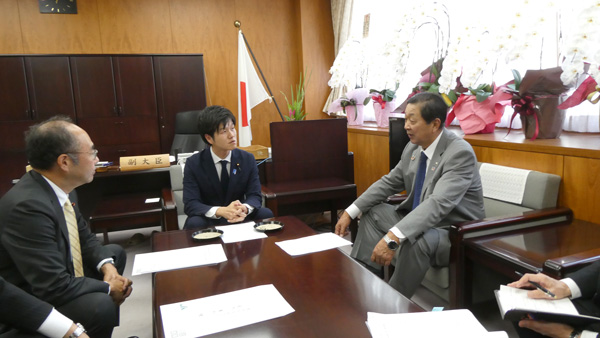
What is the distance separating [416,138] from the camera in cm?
217

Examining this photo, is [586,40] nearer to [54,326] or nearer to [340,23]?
[54,326]

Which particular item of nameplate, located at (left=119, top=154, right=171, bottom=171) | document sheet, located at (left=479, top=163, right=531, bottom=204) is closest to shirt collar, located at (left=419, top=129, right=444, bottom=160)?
document sheet, located at (left=479, top=163, right=531, bottom=204)

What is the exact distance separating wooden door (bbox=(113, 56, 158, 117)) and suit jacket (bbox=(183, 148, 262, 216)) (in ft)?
9.24

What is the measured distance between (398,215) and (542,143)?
2.77ft

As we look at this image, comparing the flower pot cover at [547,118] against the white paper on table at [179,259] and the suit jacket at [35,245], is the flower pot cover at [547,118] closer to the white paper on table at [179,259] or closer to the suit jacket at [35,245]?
the white paper on table at [179,259]

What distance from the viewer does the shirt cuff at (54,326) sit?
3.95ft

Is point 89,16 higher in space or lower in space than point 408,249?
higher

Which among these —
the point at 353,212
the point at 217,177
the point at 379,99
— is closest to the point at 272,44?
the point at 379,99

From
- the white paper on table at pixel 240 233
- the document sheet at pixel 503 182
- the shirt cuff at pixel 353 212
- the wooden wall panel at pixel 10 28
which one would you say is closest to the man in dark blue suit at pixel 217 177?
the white paper on table at pixel 240 233

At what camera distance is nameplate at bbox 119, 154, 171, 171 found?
121 inches

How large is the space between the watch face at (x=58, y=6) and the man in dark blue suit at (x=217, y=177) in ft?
12.1

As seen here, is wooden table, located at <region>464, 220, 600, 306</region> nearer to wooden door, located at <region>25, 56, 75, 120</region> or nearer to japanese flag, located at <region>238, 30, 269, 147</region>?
japanese flag, located at <region>238, 30, 269, 147</region>

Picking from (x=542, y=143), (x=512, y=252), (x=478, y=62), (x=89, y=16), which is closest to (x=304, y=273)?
(x=512, y=252)

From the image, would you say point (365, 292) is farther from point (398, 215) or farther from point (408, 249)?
point (398, 215)
